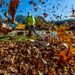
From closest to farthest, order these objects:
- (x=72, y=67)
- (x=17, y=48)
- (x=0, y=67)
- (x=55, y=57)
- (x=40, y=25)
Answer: (x=0, y=67) → (x=72, y=67) → (x=55, y=57) → (x=17, y=48) → (x=40, y=25)

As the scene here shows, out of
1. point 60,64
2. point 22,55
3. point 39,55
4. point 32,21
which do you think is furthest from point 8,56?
point 32,21

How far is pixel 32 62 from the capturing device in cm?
855

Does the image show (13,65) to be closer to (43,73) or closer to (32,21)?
(43,73)

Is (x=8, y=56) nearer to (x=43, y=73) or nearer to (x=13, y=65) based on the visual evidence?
(x=13, y=65)

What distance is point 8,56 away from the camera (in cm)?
893

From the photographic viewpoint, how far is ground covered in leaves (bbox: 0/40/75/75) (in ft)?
25.3

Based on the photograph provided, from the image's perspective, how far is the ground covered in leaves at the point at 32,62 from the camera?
7715 mm

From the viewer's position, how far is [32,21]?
18.7 m

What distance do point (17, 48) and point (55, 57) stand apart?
176cm

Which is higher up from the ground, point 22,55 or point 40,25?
point 22,55

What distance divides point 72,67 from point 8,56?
2210 millimetres

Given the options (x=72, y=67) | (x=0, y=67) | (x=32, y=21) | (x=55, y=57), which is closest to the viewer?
(x=0, y=67)

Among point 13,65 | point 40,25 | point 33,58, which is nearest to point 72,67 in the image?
point 33,58

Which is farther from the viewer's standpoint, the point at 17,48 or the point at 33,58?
the point at 17,48
